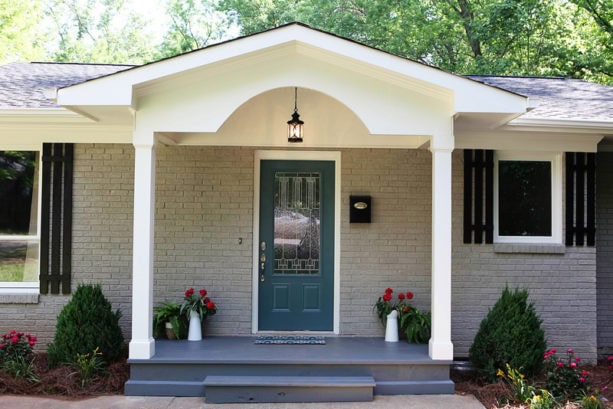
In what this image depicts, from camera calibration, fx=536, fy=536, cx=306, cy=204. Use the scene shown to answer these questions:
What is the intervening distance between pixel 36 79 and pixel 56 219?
2238 mm

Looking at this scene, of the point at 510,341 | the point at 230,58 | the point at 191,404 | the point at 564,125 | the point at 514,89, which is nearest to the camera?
the point at 191,404

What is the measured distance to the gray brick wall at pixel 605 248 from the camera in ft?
22.8

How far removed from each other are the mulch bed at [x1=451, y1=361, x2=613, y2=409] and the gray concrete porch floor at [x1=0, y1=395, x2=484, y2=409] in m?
0.13

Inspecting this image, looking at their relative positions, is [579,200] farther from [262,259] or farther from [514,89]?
[262,259]

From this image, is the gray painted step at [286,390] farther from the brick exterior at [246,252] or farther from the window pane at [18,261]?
the window pane at [18,261]

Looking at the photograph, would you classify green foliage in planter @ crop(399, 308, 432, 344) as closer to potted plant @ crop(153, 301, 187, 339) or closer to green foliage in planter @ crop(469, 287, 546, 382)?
green foliage in planter @ crop(469, 287, 546, 382)

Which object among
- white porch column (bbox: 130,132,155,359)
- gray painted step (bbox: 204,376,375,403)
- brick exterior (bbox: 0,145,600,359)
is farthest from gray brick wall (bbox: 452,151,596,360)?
white porch column (bbox: 130,132,155,359)

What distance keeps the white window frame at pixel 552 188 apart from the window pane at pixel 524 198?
4 centimetres

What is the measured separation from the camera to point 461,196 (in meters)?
6.48

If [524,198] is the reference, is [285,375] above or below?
below

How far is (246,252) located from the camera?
21.2 ft

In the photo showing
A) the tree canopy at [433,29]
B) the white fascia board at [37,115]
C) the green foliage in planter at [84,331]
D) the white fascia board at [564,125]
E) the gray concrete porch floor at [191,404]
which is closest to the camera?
the gray concrete porch floor at [191,404]

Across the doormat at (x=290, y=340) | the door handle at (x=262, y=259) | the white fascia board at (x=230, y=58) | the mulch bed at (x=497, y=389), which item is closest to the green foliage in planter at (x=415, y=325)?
the mulch bed at (x=497, y=389)

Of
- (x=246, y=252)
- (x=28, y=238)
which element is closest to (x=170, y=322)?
(x=246, y=252)
